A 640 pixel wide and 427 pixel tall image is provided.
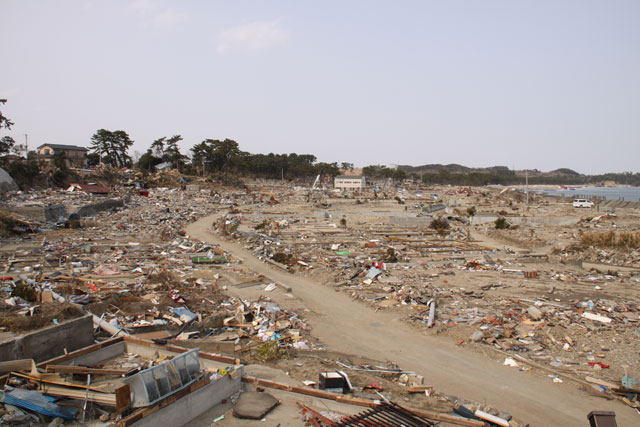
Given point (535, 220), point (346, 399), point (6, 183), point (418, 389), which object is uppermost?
point (6, 183)

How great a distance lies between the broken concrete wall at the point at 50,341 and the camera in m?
7.05

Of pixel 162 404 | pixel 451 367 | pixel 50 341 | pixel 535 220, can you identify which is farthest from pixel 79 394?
pixel 535 220

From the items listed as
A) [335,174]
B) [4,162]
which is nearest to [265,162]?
[335,174]

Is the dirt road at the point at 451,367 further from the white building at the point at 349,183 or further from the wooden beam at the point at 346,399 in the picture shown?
the white building at the point at 349,183

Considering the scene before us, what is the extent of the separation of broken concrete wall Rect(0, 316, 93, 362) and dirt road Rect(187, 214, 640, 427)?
5.17 meters

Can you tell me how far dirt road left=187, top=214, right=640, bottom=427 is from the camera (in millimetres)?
6934

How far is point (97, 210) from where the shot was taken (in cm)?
3127

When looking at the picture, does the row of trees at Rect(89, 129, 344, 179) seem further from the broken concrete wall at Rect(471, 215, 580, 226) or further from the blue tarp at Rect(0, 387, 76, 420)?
the blue tarp at Rect(0, 387, 76, 420)

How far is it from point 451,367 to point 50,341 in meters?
7.93

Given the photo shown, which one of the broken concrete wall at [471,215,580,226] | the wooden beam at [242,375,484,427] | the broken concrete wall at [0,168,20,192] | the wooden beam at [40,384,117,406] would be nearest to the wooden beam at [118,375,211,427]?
the wooden beam at [40,384,117,406]

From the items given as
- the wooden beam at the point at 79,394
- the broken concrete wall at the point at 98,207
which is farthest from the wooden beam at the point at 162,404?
the broken concrete wall at the point at 98,207

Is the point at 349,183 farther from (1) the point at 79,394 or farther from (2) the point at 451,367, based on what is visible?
(1) the point at 79,394

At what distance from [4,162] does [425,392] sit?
4399 cm

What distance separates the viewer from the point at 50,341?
25.1 feet
